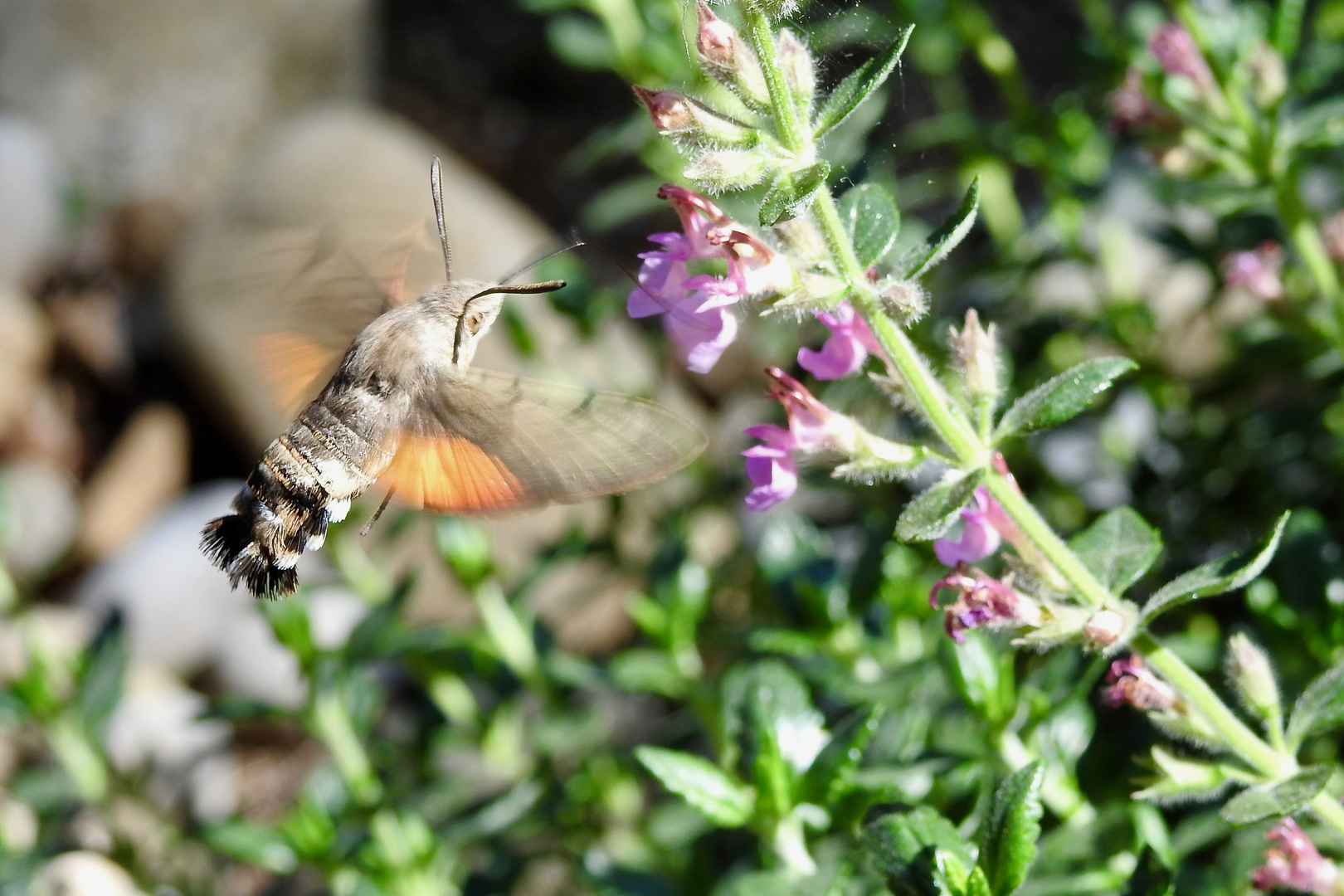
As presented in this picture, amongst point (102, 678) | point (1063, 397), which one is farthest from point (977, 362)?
point (102, 678)

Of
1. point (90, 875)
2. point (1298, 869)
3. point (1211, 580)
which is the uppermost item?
point (1211, 580)

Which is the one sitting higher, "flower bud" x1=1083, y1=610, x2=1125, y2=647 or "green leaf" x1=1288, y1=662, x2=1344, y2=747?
"flower bud" x1=1083, y1=610, x2=1125, y2=647

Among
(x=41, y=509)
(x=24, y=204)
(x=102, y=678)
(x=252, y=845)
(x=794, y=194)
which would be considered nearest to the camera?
(x=794, y=194)

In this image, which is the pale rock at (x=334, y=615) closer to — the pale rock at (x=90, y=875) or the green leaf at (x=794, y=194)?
the pale rock at (x=90, y=875)

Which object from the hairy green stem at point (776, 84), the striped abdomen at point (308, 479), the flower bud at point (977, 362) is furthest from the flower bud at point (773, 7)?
the striped abdomen at point (308, 479)

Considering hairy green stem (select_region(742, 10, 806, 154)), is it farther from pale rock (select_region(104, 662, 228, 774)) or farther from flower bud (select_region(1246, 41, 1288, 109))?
pale rock (select_region(104, 662, 228, 774))

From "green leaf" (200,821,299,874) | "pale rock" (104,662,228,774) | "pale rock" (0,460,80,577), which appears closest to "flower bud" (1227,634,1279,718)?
"green leaf" (200,821,299,874)

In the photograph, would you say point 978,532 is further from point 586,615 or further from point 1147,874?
point 586,615
